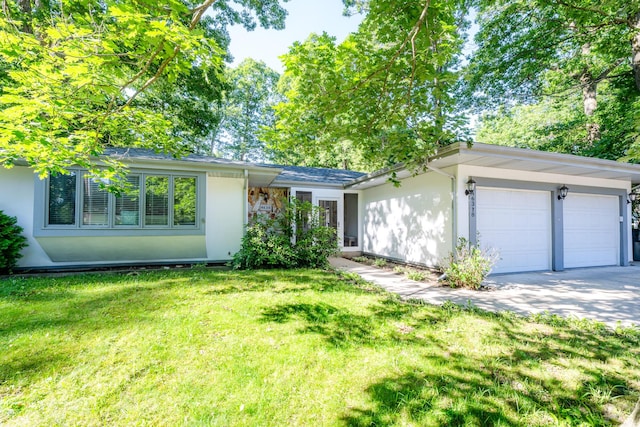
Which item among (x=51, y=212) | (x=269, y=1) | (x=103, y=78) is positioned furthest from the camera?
(x=269, y=1)

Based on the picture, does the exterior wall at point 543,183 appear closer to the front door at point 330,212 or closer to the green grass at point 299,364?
the green grass at point 299,364

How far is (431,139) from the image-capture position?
488 cm

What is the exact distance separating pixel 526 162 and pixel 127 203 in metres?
9.26

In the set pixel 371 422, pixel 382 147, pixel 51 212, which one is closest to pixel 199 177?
pixel 51 212

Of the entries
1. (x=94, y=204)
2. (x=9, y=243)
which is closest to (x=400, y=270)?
(x=94, y=204)

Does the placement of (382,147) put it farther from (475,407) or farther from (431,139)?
(475,407)

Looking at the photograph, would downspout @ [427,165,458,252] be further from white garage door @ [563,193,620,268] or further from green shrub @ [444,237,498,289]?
white garage door @ [563,193,620,268]

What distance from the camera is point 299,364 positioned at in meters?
2.57

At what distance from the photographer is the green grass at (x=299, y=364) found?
77.8 inches

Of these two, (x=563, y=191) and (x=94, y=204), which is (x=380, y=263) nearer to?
(x=563, y=191)

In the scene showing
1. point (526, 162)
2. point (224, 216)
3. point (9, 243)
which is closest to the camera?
point (9, 243)

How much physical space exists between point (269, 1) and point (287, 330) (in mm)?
11921

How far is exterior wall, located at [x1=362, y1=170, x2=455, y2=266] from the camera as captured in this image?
22.3 feet

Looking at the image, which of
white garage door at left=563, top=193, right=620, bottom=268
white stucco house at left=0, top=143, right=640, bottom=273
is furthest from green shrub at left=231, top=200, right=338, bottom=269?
white garage door at left=563, top=193, right=620, bottom=268
